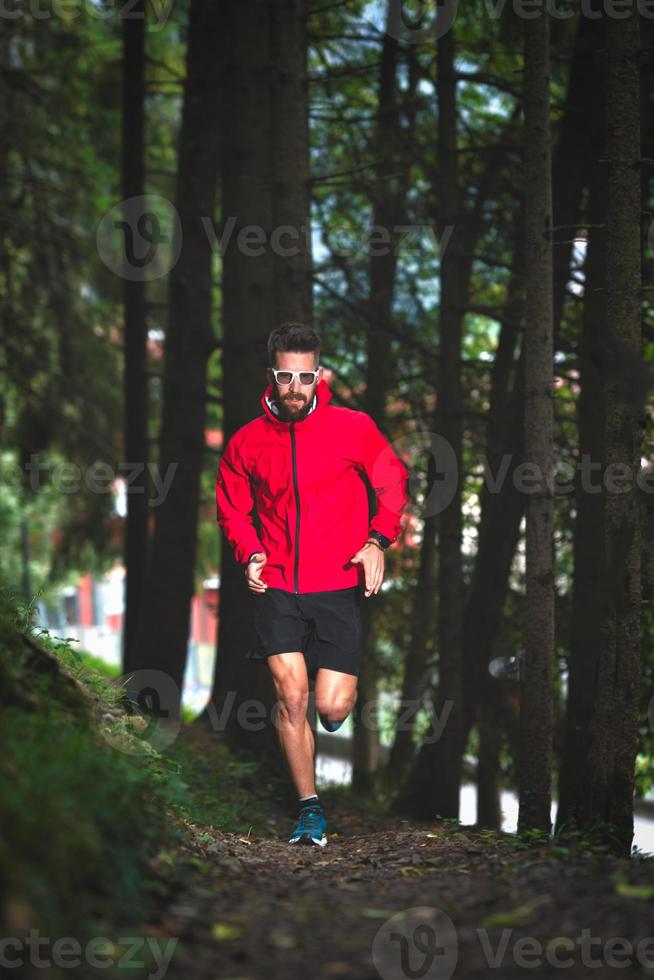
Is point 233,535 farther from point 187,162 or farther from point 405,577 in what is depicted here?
point 405,577

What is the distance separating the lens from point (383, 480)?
6.56 metres

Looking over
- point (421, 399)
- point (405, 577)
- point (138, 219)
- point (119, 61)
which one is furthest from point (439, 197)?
point (119, 61)

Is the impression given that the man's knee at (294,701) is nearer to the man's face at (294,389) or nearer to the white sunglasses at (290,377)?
the man's face at (294,389)

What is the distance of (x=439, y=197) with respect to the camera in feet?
38.5

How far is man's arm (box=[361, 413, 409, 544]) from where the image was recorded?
6.53 metres

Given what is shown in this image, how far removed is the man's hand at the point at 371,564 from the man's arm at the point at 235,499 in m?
0.56

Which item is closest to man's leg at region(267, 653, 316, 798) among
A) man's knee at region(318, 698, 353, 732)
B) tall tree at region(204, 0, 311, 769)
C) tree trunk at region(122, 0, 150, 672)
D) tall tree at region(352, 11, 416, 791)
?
man's knee at region(318, 698, 353, 732)

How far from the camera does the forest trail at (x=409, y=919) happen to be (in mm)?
3619

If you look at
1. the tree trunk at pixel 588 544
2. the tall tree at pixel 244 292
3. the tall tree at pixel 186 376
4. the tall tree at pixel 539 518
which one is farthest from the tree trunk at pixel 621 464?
the tall tree at pixel 186 376

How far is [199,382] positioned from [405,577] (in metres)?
4.90

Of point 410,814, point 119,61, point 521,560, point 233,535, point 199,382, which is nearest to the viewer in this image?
point 233,535

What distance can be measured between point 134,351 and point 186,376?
2649mm

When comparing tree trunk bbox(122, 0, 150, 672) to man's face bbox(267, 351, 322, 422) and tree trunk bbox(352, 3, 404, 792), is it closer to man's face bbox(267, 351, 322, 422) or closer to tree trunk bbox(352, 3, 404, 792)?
tree trunk bbox(352, 3, 404, 792)

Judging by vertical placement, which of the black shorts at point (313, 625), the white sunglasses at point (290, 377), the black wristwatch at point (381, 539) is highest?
the white sunglasses at point (290, 377)
